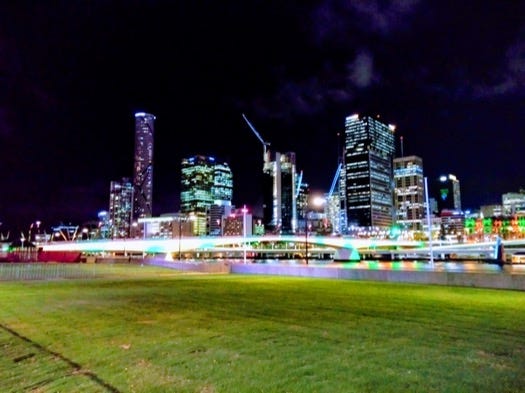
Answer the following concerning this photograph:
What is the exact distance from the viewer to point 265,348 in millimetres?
9617

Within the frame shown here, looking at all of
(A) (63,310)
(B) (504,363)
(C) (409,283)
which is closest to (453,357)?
(B) (504,363)

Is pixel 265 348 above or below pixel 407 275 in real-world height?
below

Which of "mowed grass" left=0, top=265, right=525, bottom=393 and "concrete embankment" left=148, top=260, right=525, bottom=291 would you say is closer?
"mowed grass" left=0, top=265, right=525, bottom=393

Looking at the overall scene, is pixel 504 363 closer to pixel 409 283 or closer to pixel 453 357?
pixel 453 357

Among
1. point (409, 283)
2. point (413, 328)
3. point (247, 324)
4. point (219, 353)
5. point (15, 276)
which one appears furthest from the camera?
point (15, 276)

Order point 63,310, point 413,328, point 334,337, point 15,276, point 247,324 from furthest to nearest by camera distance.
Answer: point 15,276 < point 63,310 < point 247,324 < point 413,328 < point 334,337

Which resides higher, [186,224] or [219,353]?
[186,224]

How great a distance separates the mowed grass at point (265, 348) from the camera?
7.34 m

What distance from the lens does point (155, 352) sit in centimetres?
942

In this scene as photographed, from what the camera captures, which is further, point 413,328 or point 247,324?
point 247,324

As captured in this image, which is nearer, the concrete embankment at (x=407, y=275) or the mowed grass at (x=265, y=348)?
the mowed grass at (x=265, y=348)

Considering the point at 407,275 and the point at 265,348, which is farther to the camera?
the point at 407,275

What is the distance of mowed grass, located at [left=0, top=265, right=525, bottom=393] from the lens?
7340 mm

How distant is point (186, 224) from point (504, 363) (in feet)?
589
